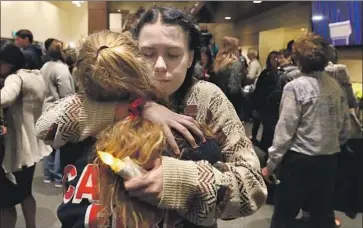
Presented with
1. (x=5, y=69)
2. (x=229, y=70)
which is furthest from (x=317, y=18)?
(x=5, y=69)

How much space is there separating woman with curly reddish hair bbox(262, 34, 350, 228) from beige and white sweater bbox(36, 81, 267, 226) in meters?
1.25

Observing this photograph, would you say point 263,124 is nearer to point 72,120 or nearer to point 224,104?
point 224,104

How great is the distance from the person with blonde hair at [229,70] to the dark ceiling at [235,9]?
0.15 m

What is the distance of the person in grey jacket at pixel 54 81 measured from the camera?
3.25 m

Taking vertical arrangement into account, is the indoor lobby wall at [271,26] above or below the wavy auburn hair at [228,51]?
above

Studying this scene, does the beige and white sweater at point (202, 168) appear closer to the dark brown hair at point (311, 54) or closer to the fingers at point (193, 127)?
the fingers at point (193, 127)

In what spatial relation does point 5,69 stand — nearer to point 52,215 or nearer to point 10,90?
point 10,90

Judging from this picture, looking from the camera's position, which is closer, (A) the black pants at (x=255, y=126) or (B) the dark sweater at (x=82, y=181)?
(B) the dark sweater at (x=82, y=181)

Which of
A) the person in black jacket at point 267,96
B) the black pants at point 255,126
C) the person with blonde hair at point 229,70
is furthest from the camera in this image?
the person in black jacket at point 267,96

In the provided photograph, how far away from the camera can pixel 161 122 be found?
2.25 feet

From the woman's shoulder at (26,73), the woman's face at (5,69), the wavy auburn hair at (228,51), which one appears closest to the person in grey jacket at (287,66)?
the wavy auburn hair at (228,51)

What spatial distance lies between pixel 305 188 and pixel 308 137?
0.29 meters

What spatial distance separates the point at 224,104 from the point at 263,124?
1398 mm

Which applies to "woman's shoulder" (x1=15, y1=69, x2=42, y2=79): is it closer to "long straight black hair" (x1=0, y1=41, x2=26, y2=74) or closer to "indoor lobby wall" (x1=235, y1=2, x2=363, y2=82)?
"long straight black hair" (x1=0, y1=41, x2=26, y2=74)
